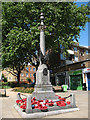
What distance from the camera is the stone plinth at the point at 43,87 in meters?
9.23

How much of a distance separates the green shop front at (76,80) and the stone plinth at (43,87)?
17.1m

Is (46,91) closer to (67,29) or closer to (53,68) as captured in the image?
(67,29)

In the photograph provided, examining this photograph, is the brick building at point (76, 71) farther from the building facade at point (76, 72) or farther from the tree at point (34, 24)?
the tree at point (34, 24)

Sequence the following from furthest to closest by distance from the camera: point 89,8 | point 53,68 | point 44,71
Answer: point 53,68 < point 89,8 < point 44,71

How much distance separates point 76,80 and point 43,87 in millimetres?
18783

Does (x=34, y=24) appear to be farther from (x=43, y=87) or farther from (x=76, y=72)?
(x=76, y=72)

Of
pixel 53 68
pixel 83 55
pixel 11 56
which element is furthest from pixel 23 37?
pixel 83 55

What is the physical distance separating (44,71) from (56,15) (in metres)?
10.7

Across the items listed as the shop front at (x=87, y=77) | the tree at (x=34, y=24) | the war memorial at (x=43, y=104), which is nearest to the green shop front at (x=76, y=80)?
the shop front at (x=87, y=77)

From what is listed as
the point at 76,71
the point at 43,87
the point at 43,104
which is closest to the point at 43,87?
the point at 43,87

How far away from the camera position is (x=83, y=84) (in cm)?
2433

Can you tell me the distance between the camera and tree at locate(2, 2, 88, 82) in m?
17.4

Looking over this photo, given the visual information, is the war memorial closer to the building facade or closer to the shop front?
the building facade

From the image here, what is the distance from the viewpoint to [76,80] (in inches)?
1059
